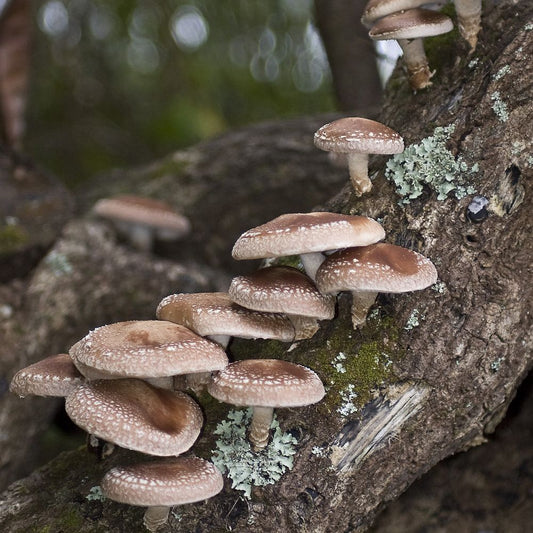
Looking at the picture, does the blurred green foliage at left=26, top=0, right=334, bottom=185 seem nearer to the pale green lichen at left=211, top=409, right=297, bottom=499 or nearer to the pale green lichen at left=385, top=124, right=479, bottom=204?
the pale green lichen at left=385, top=124, right=479, bottom=204

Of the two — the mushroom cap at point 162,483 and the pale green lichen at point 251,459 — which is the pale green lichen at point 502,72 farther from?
the mushroom cap at point 162,483

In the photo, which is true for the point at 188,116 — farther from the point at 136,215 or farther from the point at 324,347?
the point at 324,347

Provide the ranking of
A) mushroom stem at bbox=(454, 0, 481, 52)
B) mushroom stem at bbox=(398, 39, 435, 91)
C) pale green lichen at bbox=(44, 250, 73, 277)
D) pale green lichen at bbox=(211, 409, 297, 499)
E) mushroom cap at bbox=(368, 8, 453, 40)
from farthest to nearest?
pale green lichen at bbox=(44, 250, 73, 277) < mushroom stem at bbox=(398, 39, 435, 91) < mushroom stem at bbox=(454, 0, 481, 52) < mushroom cap at bbox=(368, 8, 453, 40) < pale green lichen at bbox=(211, 409, 297, 499)

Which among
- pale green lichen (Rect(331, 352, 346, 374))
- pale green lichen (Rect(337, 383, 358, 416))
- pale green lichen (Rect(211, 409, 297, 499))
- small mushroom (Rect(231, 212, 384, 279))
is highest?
small mushroom (Rect(231, 212, 384, 279))

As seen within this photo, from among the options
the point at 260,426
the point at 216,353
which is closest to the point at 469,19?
the point at 216,353

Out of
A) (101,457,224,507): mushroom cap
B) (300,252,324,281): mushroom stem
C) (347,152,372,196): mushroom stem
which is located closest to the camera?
(101,457,224,507): mushroom cap

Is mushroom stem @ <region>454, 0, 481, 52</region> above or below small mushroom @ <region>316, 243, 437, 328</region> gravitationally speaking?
above

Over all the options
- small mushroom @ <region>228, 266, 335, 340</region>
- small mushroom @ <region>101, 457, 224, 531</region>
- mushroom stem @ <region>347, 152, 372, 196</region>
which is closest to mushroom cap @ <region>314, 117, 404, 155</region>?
mushroom stem @ <region>347, 152, 372, 196</region>
